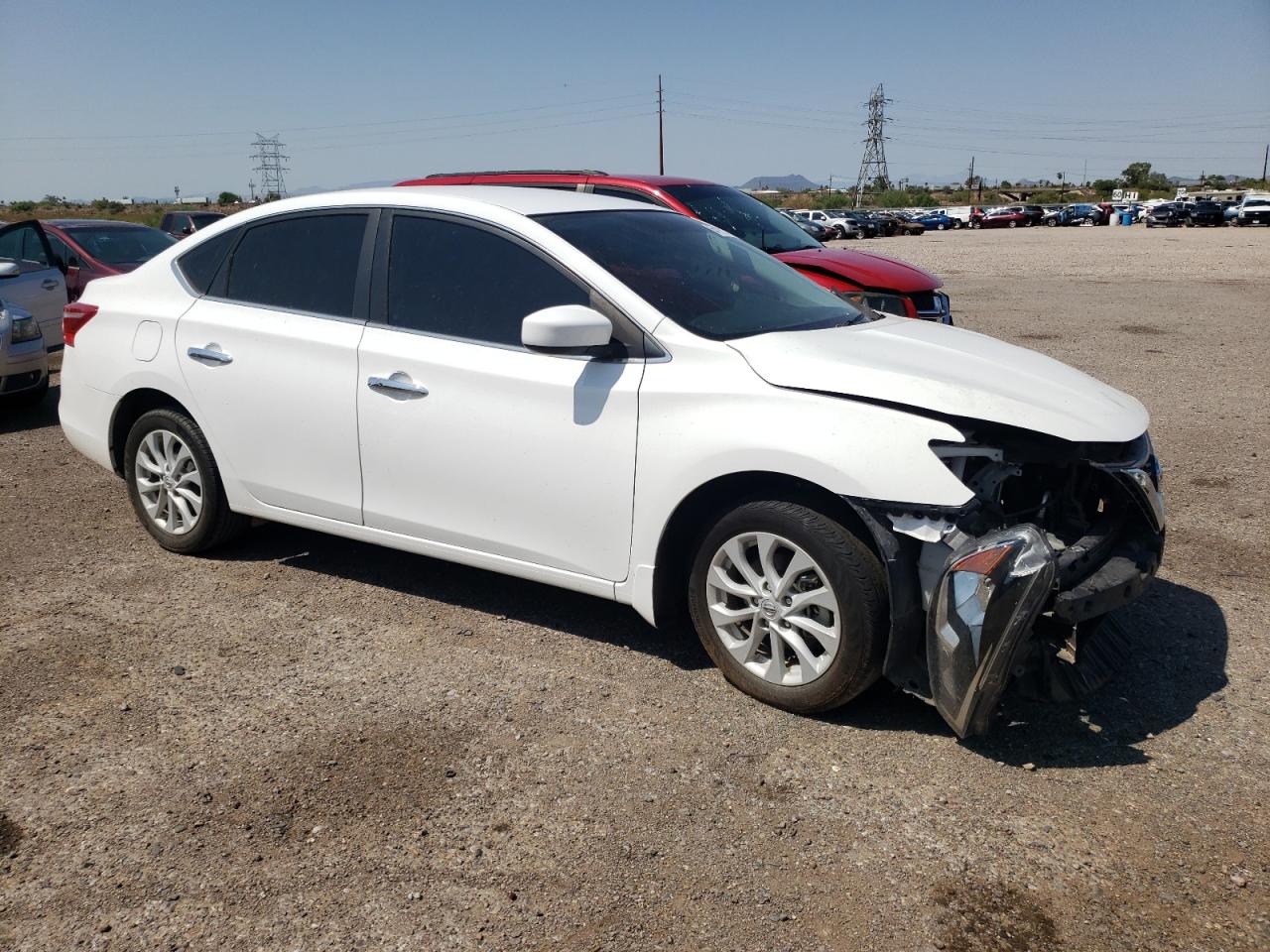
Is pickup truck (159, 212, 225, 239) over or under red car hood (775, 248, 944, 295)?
under

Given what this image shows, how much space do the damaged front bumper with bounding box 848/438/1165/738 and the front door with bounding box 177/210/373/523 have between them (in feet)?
7.64

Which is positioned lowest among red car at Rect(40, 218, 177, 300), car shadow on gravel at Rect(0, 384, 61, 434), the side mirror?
car shadow on gravel at Rect(0, 384, 61, 434)

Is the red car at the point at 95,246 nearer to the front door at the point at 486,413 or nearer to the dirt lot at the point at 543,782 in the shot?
the dirt lot at the point at 543,782

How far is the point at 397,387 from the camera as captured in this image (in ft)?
14.3

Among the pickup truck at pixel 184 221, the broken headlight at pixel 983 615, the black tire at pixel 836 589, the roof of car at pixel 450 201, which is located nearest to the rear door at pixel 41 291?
the roof of car at pixel 450 201

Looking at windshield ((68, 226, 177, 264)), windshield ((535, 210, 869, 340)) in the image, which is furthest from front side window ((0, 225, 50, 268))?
windshield ((535, 210, 869, 340))

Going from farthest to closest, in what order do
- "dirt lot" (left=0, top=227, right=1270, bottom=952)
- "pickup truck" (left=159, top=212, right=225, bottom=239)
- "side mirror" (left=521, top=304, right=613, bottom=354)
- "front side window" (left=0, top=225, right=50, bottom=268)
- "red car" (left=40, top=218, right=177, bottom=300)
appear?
1. "pickup truck" (left=159, top=212, right=225, bottom=239)
2. "red car" (left=40, top=218, right=177, bottom=300)
3. "front side window" (left=0, top=225, right=50, bottom=268)
4. "side mirror" (left=521, top=304, right=613, bottom=354)
5. "dirt lot" (left=0, top=227, right=1270, bottom=952)

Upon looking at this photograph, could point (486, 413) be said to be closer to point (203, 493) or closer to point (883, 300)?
point (203, 493)

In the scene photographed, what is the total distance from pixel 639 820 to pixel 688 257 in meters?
2.39

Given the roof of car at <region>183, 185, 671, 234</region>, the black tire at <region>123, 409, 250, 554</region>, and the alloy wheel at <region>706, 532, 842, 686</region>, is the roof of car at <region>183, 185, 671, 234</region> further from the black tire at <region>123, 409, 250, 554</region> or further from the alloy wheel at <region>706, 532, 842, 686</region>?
the alloy wheel at <region>706, 532, 842, 686</region>

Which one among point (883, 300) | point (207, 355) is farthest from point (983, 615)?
point (883, 300)

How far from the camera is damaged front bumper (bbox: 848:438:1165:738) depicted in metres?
3.22

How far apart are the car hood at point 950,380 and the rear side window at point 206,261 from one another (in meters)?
2.70

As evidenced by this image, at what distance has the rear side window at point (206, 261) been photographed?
16.9 ft
